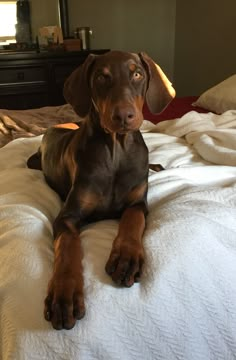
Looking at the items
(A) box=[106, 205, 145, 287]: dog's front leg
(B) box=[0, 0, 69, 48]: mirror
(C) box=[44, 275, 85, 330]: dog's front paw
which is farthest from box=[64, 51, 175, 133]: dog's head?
(B) box=[0, 0, 69, 48]: mirror

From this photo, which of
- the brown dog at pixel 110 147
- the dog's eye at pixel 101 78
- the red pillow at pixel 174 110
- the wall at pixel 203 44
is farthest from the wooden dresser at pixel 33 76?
the dog's eye at pixel 101 78

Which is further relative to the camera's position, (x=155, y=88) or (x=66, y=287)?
(x=155, y=88)

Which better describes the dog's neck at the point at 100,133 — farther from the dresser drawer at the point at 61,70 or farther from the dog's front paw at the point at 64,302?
the dresser drawer at the point at 61,70

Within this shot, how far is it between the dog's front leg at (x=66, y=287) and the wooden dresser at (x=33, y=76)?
9.79 feet

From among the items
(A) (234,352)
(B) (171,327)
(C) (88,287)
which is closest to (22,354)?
(C) (88,287)

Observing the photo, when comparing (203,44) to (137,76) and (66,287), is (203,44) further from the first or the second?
(66,287)

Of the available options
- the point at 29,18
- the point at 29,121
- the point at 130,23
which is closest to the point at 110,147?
the point at 29,121

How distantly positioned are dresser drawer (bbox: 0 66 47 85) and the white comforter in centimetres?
277

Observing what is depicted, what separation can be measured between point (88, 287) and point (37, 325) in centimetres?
13

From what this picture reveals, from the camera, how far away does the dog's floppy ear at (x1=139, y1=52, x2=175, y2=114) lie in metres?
1.29

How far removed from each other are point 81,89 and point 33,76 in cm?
265

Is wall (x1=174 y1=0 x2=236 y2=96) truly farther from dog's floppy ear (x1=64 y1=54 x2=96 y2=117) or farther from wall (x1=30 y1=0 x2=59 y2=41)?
dog's floppy ear (x1=64 y1=54 x2=96 y2=117)

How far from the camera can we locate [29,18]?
400 cm

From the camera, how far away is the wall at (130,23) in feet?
13.5
